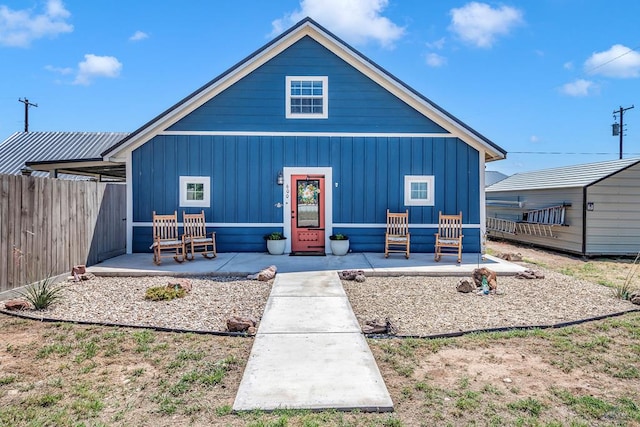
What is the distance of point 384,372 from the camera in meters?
3.15

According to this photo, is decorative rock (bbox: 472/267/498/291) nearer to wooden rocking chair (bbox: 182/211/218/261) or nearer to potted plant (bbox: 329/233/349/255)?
potted plant (bbox: 329/233/349/255)

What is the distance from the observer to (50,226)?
614cm

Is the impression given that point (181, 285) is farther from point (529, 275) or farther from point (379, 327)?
point (529, 275)

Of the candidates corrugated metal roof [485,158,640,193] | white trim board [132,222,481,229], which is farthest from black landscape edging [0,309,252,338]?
corrugated metal roof [485,158,640,193]

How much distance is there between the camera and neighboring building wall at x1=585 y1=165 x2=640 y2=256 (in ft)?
33.9

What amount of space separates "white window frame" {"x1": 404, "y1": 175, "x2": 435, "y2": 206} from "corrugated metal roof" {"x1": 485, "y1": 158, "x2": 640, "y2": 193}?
14.4ft

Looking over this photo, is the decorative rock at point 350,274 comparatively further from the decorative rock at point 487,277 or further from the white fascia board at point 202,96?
the white fascia board at point 202,96

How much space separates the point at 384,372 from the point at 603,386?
5.31 feet

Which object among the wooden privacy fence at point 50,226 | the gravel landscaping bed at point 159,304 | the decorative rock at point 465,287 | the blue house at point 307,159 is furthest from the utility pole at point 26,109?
the decorative rock at point 465,287

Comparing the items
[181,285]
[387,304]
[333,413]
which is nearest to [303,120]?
[181,285]

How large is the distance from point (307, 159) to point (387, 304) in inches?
195

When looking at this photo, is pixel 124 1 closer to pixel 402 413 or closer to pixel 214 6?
pixel 214 6

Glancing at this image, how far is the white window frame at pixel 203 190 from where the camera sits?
9234 millimetres

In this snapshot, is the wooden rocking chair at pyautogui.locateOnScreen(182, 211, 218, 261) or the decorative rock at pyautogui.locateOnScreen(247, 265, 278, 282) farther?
the wooden rocking chair at pyautogui.locateOnScreen(182, 211, 218, 261)
